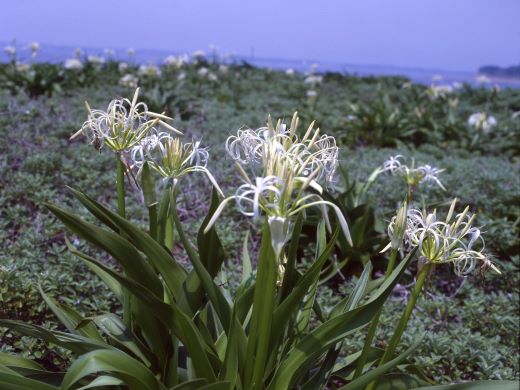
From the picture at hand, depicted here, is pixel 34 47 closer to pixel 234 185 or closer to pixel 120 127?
pixel 234 185

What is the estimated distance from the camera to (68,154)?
4266 millimetres

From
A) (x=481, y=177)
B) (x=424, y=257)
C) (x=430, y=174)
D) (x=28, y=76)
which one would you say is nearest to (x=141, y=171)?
(x=424, y=257)

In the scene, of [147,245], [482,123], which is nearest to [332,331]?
[147,245]

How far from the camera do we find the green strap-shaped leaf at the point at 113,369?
4.01 ft

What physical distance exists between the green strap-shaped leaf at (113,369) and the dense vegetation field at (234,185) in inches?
24.6

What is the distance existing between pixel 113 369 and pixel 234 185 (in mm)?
2820

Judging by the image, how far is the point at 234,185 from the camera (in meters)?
4.10

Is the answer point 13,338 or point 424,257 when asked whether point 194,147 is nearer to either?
point 424,257

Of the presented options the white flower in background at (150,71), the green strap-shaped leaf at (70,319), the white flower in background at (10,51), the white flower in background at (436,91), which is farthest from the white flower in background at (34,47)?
the green strap-shaped leaf at (70,319)

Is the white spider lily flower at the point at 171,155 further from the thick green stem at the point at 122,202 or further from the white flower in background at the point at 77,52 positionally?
the white flower in background at the point at 77,52

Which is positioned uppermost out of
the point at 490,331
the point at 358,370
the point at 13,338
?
the point at 358,370

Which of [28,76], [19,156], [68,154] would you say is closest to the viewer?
[19,156]

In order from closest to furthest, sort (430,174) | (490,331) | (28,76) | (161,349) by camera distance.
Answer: (161,349) < (430,174) < (490,331) < (28,76)

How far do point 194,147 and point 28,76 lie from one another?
22.2 ft
